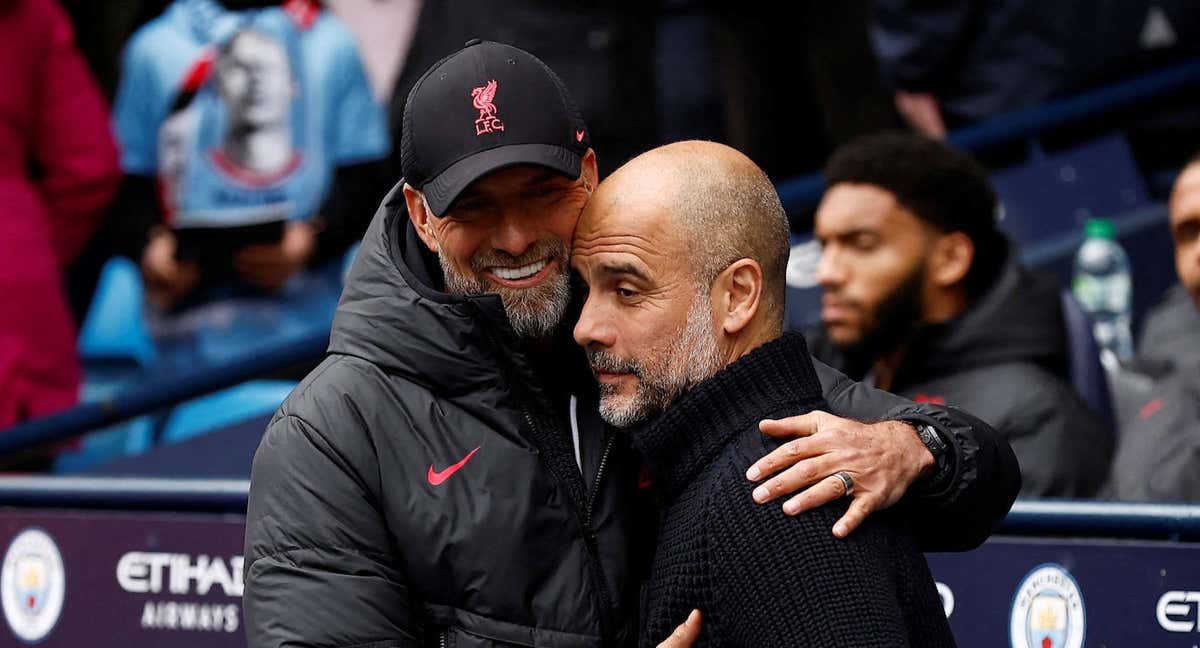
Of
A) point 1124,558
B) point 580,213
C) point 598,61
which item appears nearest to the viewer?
point 580,213

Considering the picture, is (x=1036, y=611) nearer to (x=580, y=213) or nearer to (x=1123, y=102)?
(x=580, y=213)

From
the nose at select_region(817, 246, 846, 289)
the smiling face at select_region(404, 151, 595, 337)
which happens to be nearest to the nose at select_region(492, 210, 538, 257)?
the smiling face at select_region(404, 151, 595, 337)

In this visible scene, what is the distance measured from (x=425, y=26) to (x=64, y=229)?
62.9 inches

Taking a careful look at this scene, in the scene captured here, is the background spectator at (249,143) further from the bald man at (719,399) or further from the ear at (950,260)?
the bald man at (719,399)

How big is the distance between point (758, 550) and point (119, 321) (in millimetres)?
5392

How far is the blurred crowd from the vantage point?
246 inches

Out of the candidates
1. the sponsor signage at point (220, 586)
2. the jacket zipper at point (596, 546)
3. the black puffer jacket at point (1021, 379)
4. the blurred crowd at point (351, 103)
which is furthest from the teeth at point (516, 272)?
the blurred crowd at point (351, 103)

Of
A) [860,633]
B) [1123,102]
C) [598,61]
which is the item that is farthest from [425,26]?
[860,633]

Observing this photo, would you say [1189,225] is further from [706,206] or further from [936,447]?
[706,206]

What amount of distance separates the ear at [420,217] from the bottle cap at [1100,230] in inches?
167

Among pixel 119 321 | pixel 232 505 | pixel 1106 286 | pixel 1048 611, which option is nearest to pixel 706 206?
pixel 1048 611

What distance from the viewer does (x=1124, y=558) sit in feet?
11.6

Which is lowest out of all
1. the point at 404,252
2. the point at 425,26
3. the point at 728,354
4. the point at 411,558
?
the point at 411,558

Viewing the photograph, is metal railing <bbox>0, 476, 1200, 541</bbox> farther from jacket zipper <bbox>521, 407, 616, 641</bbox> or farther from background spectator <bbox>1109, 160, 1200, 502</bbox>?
jacket zipper <bbox>521, 407, 616, 641</bbox>
